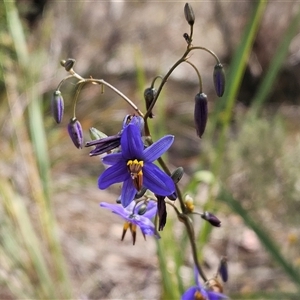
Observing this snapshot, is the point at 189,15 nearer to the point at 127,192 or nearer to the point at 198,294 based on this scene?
the point at 127,192

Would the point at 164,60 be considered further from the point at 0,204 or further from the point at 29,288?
the point at 29,288

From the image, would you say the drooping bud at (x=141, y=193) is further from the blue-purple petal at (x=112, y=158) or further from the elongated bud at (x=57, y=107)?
the elongated bud at (x=57, y=107)

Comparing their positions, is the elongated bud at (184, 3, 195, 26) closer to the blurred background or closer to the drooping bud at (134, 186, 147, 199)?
the drooping bud at (134, 186, 147, 199)

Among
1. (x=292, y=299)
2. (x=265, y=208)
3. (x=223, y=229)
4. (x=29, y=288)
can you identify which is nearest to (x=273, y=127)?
(x=265, y=208)

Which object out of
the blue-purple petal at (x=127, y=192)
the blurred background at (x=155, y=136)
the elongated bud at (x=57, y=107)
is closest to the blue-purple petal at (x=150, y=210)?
the blue-purple petal at (x=127, y=192)

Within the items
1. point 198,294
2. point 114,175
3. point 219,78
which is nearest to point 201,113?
point 219,78
